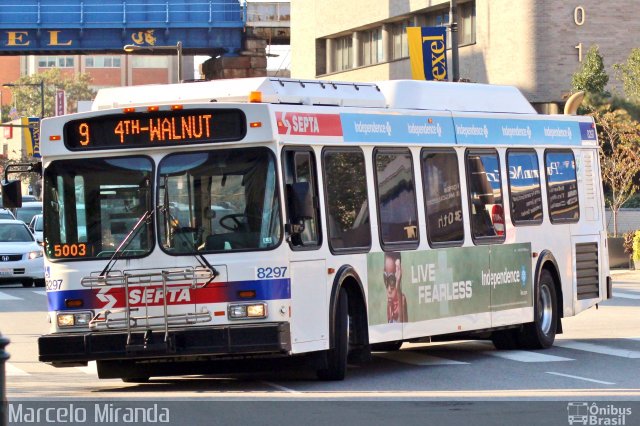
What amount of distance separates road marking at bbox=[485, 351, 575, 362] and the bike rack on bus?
501 cm

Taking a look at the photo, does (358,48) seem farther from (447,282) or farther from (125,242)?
(125,242)

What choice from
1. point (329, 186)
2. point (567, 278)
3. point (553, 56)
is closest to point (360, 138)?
point (329, 186)

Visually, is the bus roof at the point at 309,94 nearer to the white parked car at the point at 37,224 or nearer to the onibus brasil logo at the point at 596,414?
the onibus brasil logo at the point at 596,414

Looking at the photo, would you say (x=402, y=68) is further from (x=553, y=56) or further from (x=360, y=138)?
(x=360, y=138)

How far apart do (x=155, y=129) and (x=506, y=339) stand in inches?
254

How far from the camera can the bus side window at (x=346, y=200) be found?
49.4 ft

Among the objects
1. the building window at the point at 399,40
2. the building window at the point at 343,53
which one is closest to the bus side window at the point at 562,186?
the building window at the point at 399,40

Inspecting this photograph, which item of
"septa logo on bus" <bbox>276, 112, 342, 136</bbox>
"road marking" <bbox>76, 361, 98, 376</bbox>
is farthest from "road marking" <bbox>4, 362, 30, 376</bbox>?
"septa logo on bus" <bbox>276, 112, 342, 136</bbox>

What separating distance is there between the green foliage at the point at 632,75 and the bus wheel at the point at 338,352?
117 feet

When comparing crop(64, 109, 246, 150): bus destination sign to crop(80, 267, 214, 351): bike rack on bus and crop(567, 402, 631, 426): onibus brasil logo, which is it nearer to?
crop(80, 267, 214, 351): bike rack on bus

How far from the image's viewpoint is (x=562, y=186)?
1978 cm

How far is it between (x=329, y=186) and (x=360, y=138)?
2.85 ft

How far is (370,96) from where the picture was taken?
54.0 feet

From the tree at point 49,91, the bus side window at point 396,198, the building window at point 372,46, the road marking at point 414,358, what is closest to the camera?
the bus side window at point 396,198
